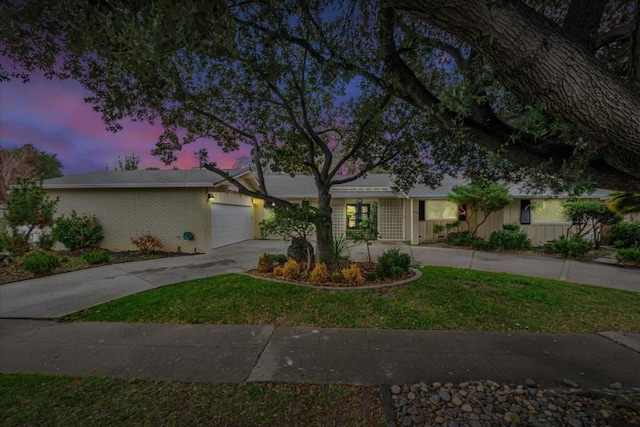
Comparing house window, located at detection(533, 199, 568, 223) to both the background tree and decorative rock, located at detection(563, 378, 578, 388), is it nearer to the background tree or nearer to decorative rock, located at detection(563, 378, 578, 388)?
decorative rock, located at detection(563, 378, 578, 388)

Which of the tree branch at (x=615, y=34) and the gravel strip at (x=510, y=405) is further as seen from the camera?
the tree branch at (x=615, y=34)

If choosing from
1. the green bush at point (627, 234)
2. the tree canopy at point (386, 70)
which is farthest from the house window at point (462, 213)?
the tree canopy at point (386, 70)

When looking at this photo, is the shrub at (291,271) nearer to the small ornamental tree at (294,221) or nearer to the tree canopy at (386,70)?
the small ornamental tree at (294,221)

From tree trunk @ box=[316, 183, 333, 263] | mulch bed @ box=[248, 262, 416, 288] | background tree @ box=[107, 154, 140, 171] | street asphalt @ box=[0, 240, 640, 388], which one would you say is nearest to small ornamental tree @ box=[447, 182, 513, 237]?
mulch bed @ box=[248, 262, 416, 288]

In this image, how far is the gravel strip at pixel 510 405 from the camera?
2467mm

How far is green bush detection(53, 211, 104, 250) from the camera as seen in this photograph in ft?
37.6

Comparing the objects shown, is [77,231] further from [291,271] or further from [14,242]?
[291,271]

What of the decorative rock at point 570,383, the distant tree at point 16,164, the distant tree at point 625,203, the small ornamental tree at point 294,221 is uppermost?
the distant tree at point 16,164

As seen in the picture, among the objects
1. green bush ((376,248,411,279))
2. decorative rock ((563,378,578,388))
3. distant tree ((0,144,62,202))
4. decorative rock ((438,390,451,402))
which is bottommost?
decorative rock ((563,378,578,388))

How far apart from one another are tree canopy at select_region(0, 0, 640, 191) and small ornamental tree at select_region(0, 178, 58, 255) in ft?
→ 15.9

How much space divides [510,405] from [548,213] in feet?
49.2

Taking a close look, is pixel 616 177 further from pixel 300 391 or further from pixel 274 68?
pixel 274 68

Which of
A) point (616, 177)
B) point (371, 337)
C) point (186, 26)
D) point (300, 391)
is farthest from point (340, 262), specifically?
point (186, 26)

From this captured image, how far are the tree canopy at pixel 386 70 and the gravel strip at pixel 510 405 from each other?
2039 mm
